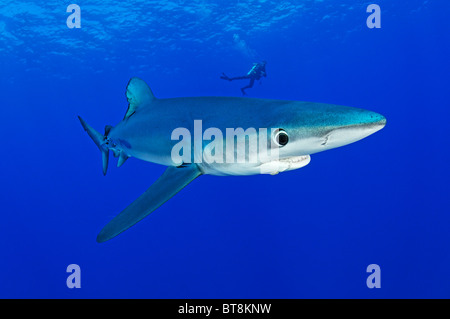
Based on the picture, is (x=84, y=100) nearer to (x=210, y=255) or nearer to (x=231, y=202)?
(x=231, y=202)

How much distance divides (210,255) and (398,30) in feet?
103

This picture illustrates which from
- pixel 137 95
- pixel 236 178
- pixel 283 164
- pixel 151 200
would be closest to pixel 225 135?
pixel 283 164

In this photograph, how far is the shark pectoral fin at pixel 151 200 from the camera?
264 cm

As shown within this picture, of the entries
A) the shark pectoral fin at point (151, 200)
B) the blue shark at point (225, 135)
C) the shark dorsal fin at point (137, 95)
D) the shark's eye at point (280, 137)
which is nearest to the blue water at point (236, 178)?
the shark dorsal fin at point (137, 95)

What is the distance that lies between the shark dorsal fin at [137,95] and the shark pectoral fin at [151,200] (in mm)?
1666

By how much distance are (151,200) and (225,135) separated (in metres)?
0.91

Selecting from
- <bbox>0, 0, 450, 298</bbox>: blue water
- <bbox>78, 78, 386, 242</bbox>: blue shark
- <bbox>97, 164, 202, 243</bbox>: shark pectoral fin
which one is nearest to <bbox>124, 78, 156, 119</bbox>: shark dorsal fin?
<bbox>78, 78, 386, 242</bbox>: blue shark

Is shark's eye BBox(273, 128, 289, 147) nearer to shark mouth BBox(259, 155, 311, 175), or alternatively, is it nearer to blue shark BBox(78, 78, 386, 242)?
blue shark BBox(78, 78, 386, 242)

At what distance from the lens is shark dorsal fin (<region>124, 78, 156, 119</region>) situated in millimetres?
4652

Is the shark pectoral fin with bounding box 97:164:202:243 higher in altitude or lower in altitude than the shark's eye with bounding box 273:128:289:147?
lower

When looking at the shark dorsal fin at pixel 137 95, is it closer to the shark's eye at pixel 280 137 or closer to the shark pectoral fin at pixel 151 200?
the shark pectoral fin at pixel 151 200

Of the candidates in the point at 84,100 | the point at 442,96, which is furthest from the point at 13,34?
the point at 442,96

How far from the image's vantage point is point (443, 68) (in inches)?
1784

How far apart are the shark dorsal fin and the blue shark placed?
0.09 m
